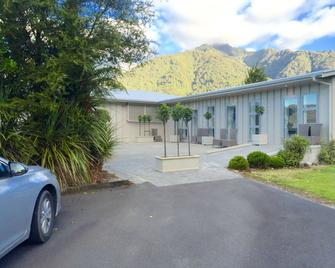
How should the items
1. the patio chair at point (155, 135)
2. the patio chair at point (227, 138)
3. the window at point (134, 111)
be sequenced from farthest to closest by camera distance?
1. the patio chair at point (155, 135)
2. the window at point (134, 111)
3. the patio chair at point (227, 138)

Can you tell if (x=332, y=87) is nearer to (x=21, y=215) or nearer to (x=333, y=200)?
(x=333, y=200)

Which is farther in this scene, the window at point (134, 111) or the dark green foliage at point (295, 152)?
the window at point (134, 111)

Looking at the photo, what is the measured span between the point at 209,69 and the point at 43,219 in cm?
9552

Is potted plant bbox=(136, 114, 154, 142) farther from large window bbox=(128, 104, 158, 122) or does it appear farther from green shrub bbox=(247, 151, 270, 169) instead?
green shrub bbox=(247, 151, 270, 169)

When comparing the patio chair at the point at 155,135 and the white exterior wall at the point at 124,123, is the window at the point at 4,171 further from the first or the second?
the patio chair at the point at 155,135

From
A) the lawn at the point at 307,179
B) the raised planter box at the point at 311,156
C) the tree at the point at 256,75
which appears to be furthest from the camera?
the tree at the point at 256,75

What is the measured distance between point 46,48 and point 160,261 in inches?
226

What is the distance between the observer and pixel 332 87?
41.4ft

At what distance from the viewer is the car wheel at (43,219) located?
12.1 feet

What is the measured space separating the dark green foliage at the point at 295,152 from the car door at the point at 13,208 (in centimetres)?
919

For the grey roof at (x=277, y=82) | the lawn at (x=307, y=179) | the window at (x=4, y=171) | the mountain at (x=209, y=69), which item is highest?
the mountain at (x=209, y=69)

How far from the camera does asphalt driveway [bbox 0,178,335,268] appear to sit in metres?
3.39

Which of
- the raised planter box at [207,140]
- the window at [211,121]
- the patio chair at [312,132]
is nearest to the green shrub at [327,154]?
the patio chair at [312,132]

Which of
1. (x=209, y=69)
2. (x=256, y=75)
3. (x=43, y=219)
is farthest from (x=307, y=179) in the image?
(x=209, y=69)
